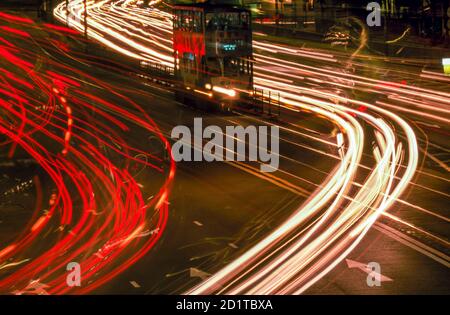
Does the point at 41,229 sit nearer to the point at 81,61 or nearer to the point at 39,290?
the point at 39,290

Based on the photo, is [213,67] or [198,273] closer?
[198,273]

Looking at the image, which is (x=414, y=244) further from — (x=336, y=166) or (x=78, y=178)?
(x=78, y=178)

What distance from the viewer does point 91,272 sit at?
1686 centimetres

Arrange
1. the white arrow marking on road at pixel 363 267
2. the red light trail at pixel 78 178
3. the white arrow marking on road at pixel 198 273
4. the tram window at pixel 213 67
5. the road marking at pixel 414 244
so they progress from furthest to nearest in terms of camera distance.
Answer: the tram window at pixel 213 67 → the red light trail at pixel 78 178 → the road marking at pixel 414 244 → the white arrow marking on road at pixel 198 273 → the white arrow marking on road at pixel 363 267

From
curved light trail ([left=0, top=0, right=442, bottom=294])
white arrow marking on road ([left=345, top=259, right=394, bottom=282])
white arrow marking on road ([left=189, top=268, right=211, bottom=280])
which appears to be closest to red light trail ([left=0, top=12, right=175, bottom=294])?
curved light trail ([left=0, top=0, right=442, bottom=294])

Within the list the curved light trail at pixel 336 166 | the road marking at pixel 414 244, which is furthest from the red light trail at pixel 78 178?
the road marking at pixel 414 244

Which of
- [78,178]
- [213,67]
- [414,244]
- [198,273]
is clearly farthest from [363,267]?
[213,67]

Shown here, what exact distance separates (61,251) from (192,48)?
2304 cm

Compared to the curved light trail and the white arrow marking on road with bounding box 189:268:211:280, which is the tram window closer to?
the curved light trail

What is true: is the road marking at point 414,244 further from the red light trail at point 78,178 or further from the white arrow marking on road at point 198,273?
the red light trail at point 78,178

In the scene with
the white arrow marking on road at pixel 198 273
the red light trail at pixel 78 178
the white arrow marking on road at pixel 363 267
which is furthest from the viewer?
the red light trail at pixel 78 178

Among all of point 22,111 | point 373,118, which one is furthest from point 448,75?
point 22,111

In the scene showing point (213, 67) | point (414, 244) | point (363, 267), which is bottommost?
point (414, 244)

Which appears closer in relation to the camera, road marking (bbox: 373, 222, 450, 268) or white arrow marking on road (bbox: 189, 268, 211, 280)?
white arrow marking on road (bbox: 189, 268, 211, 280)
